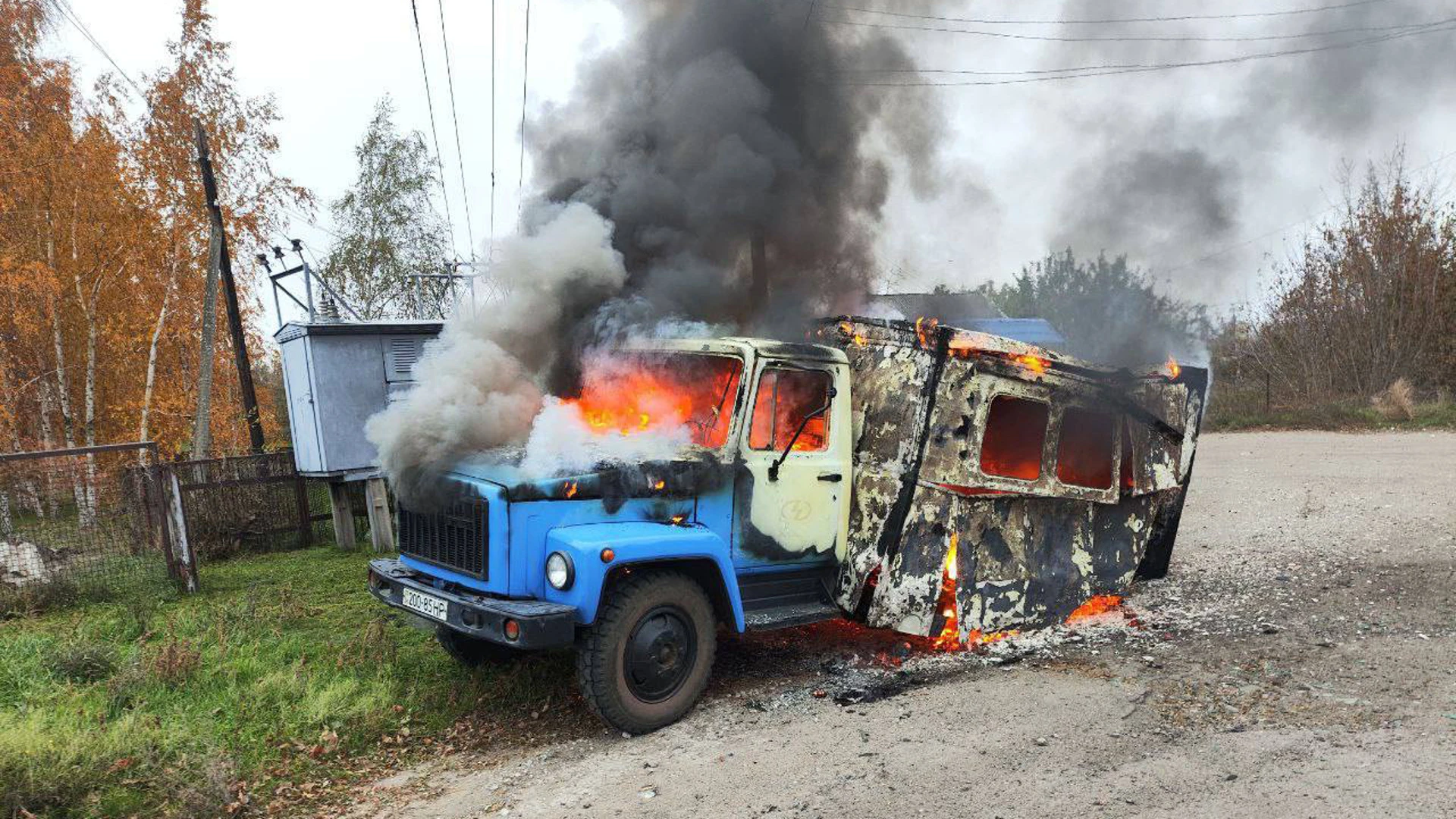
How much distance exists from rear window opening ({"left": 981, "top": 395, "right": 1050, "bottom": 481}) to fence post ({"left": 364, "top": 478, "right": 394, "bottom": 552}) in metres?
8.20

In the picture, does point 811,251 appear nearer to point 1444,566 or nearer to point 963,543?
point 963,543

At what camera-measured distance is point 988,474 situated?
5762mm

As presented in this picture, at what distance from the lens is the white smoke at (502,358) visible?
191 inches

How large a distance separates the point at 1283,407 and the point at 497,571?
24099 mm

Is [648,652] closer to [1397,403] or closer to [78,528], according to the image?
[78,528]

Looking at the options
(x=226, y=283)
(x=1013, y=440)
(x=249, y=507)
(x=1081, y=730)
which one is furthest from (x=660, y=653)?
(x=226, y=283)

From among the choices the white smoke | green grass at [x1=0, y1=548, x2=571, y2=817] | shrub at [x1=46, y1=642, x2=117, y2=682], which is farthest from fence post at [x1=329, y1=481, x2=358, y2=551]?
the white smoke

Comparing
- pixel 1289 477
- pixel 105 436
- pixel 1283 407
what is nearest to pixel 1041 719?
pixel 1289 477

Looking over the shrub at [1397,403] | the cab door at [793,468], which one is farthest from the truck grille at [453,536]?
the shrub at [1397,403]

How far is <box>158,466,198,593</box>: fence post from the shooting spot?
8.17m

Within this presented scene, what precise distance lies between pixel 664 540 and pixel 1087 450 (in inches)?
149

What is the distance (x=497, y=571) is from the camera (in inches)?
175

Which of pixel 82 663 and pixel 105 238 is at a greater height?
pixel 105 238

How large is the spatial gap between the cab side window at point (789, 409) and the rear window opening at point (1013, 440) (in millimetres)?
1633
